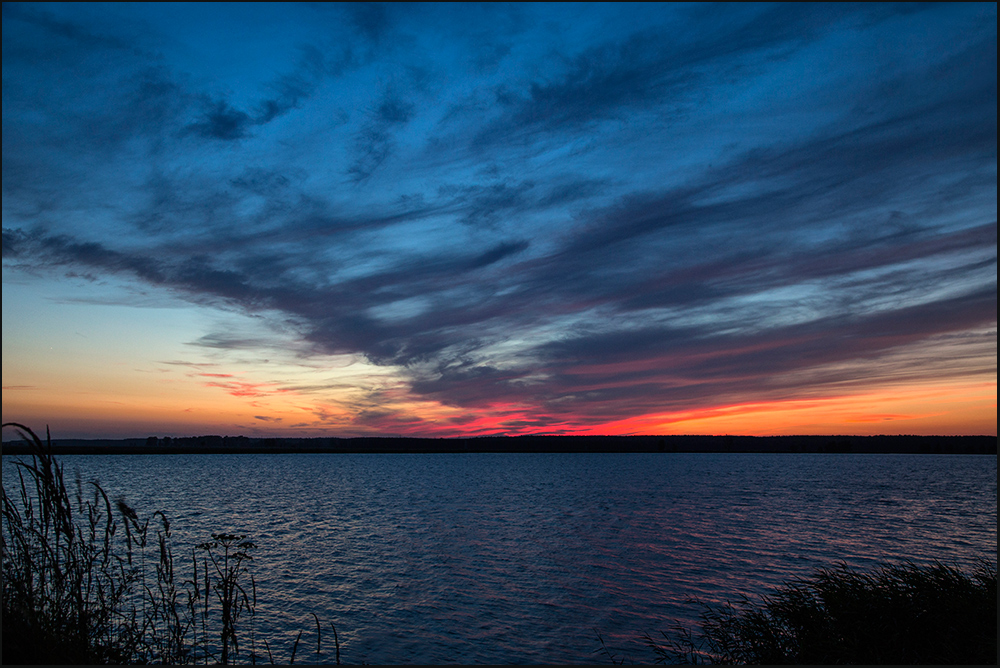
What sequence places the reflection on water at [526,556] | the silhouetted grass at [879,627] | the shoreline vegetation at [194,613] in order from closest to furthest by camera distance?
the shoreline vegetation at [194,613], the silhouetted grass at [879,627], the reflection on water at [526,556]

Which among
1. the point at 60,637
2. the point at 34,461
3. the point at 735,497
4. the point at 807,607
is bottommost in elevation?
the point at 735,497

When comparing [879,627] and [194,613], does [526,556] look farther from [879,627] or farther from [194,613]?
[194,613]

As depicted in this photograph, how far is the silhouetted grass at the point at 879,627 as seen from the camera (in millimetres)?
12445

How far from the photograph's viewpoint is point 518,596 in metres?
26.6

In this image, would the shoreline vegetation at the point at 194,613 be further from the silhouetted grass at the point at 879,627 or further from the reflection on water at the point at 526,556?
the reflection on water at the point at 526,556

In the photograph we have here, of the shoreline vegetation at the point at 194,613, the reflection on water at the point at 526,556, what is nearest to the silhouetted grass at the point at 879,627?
the shoreline vegetation at the point at 194,613

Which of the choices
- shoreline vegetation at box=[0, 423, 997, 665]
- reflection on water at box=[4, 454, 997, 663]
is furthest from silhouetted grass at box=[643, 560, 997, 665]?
reflection on water at box=[4, 454, 997, 663]

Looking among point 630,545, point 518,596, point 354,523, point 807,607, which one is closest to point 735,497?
point 630,545

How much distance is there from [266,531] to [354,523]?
350 inches

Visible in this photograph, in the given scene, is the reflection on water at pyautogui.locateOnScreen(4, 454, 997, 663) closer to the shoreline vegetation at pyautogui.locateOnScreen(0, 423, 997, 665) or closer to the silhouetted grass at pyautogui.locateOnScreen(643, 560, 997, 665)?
the shoreline vegetation at pyautogui.locateOnScreen(0, 423, 997, 665)

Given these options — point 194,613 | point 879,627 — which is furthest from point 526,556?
point 194,613

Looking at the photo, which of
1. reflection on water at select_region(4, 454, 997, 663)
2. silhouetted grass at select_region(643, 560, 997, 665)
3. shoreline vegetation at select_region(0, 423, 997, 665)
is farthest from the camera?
reflection on water at select_region(4, 454, 997, 663)

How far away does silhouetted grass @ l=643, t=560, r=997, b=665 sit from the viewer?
12445mm

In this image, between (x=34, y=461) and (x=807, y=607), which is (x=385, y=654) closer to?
(x=807, y=607)
